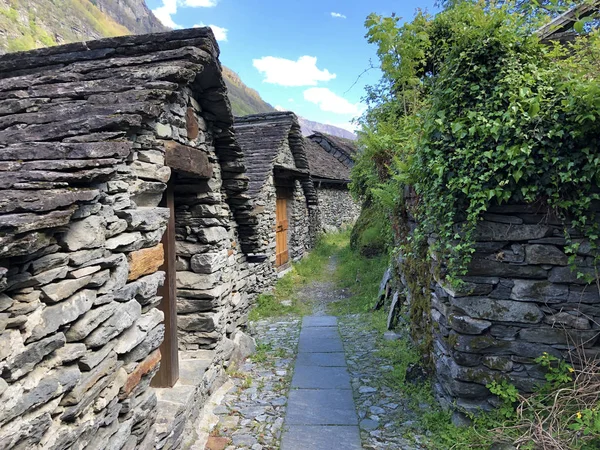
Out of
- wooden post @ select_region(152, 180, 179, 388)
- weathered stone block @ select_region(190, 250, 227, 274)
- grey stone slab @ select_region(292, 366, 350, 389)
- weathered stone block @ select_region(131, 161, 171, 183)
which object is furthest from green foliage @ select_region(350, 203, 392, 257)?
weathered stone block @ select_region(131, 161, 171, 183)

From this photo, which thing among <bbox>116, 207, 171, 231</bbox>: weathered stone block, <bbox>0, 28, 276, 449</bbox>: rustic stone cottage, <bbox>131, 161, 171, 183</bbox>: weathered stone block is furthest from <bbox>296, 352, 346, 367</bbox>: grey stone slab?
<bbox>131, 161, 171, 183</bbox>: weathered stone block

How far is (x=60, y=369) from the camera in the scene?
1.75 meters

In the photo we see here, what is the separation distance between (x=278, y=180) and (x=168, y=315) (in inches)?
297

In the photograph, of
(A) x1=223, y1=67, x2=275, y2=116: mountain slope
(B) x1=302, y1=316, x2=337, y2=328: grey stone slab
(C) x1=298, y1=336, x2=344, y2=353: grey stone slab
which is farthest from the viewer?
(A) x1=223, y1=67, x2=275, y2=116: mountain slope

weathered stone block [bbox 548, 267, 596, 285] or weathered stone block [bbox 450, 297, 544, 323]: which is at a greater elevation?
weathered stone block [bbox 548, 267, 596, 285]

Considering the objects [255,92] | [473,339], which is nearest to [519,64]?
[473,339]

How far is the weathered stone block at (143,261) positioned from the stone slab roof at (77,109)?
0.62 metres

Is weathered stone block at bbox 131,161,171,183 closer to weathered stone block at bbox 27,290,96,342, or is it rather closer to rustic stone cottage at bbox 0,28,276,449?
rustic stone cottage at bbox 0,28,276,449

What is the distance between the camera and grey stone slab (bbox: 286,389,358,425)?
3.88m

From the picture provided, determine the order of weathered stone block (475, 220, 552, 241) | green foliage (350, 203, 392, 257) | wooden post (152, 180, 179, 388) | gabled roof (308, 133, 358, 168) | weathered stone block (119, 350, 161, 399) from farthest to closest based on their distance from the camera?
gabled roof (308, 133, 358, 168)
green foliage (350, 203, 392, 257)
wooden post (152, 180, 179, 388)
weathered stone block (475, 220, 552, 241)
weathered stone block (119, 350, 161, 399)

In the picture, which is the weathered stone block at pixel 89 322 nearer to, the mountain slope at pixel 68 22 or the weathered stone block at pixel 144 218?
the weathered stone block at pixel 144 218

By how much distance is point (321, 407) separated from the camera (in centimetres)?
413

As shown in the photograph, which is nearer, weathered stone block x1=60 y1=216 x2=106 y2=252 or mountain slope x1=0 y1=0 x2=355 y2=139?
weathered stone block x1=60 y1=216 x2=106 y2=252

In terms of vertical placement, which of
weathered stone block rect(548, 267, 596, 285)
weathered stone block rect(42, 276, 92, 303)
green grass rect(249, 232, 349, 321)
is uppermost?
weathered stone block rect(42, 276, 92, 303)
